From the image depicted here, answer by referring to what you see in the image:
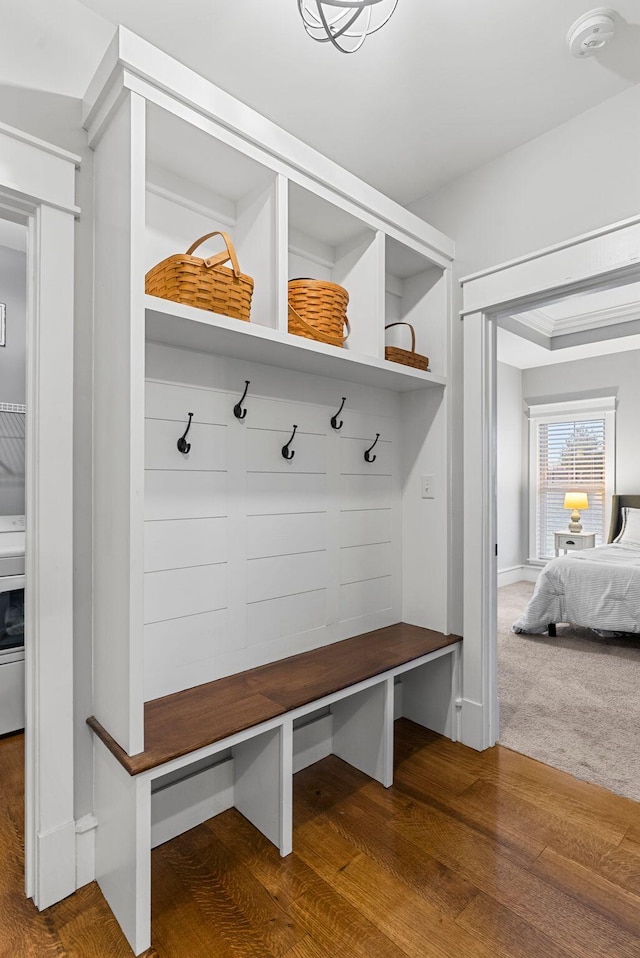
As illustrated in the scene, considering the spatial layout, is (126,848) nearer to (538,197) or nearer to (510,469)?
(538,197)

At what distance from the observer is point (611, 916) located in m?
1.44

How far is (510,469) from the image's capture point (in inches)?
253

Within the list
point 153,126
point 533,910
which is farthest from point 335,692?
point 153,126

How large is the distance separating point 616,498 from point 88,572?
19.0 ft

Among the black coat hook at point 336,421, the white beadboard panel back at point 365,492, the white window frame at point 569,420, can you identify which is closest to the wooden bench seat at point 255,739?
the white beadboard panel back at point 365,492

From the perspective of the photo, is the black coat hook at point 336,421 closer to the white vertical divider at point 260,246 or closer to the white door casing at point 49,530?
the white vertical divider at point 260,246

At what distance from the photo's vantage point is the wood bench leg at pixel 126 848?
133 centimetres

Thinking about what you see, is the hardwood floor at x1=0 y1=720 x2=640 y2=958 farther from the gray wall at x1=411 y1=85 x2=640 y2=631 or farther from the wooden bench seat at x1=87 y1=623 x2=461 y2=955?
the gray wall at x1=411 y1=85 x2=640 y2=631

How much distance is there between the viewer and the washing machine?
2.53 meters

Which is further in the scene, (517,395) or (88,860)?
(517,395)

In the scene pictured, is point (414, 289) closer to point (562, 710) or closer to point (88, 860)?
point (562, 710)

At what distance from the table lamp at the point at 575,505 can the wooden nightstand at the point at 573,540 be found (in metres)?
0.09

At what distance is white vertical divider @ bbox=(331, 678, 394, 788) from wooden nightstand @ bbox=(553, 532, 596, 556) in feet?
14.9

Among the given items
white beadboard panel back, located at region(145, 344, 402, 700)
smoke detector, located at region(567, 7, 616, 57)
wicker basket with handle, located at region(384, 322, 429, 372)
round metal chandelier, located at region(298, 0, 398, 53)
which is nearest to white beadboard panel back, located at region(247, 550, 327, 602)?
white beadboard panel back, located at region(145, 344, 402, 700)
